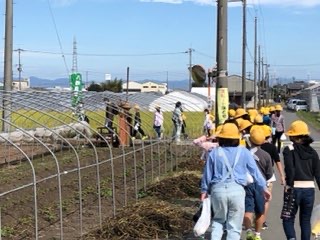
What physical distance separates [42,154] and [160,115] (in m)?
6.29

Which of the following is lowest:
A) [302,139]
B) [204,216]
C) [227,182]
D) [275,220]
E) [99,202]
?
[275,220]

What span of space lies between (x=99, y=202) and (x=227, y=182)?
337cm

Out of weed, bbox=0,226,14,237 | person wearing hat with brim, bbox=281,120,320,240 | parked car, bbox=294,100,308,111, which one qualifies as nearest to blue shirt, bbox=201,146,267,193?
person wearing hat with brim, bbox=281,120,320,240

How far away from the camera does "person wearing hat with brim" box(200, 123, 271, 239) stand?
6.50m

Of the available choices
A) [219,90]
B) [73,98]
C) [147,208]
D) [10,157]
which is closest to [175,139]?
[73,98]

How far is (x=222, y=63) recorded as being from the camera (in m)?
11.9

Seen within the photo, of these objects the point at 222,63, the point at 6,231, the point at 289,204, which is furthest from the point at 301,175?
the point at 222,63

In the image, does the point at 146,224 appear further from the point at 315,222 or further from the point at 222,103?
the point at 222,103

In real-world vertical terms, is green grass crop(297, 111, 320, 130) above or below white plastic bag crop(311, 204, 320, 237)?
above

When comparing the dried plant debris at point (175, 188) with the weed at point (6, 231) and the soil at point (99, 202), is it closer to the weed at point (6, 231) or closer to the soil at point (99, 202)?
the soil at point (99, 202)

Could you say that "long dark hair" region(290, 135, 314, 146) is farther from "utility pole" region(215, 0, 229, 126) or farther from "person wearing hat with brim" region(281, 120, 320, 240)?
"utility pole" region(215, 0, 229, 126)

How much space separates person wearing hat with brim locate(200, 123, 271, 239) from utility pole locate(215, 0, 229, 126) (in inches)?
205

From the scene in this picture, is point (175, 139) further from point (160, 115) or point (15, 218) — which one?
point (15, 218)

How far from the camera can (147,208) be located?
367 inches
